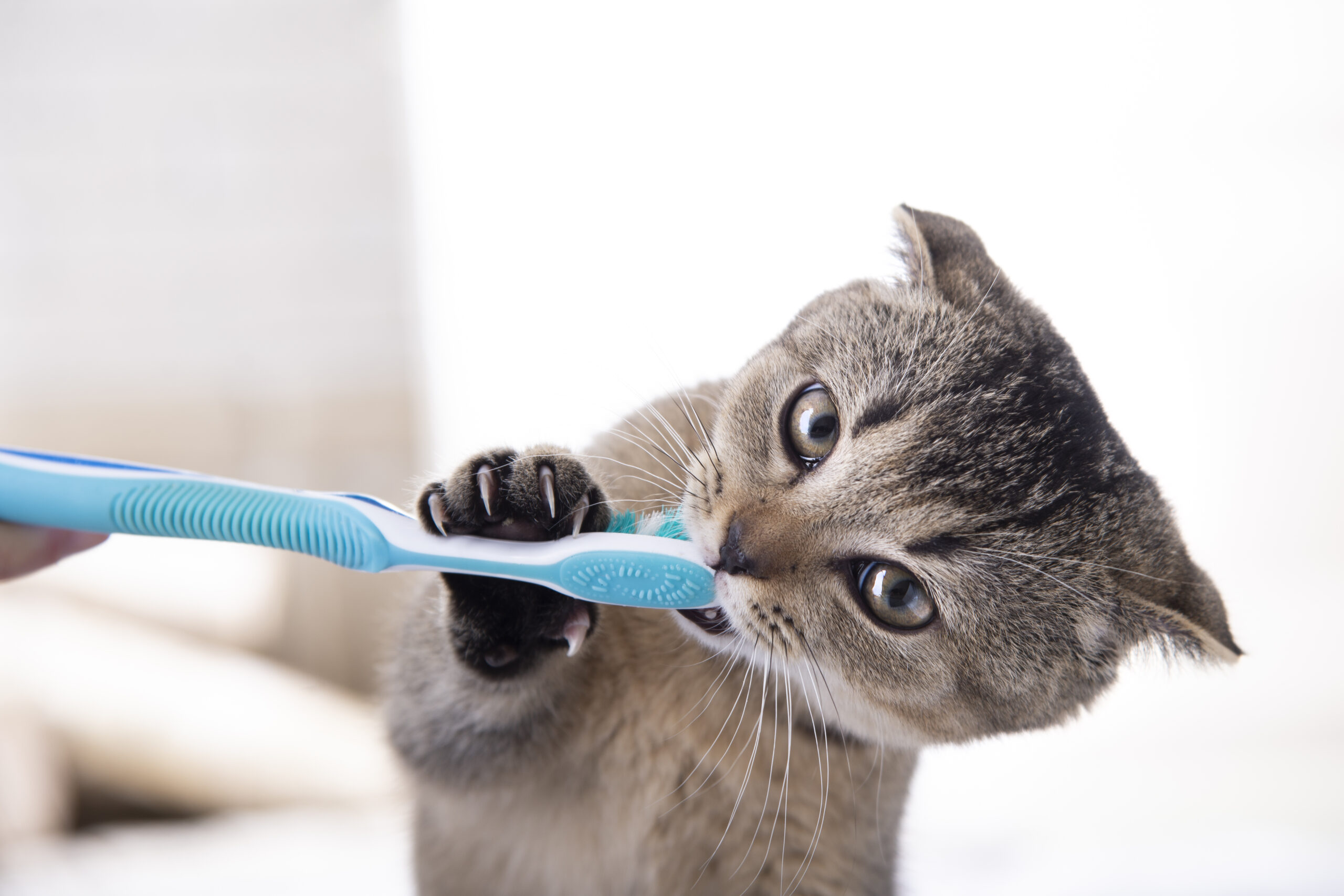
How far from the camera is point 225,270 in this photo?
2.62 meters

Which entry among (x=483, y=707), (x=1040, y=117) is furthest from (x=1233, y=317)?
(x=483, y=707)

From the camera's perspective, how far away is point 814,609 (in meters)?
0.89

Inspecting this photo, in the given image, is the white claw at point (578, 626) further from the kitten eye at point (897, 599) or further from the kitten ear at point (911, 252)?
the kitten ear at point (911, 252)

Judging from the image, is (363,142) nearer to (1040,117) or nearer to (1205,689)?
(1040,117)

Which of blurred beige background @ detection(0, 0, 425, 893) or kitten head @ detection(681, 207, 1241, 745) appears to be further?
blurred beige background @ detection(0, 0, 425, 893)

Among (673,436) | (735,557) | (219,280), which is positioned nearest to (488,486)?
(735,557)

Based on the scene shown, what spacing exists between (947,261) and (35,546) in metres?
1.03

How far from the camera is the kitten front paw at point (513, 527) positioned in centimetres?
74

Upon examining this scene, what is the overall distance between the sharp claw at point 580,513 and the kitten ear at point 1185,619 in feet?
1.87

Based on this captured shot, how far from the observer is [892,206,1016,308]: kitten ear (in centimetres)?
102

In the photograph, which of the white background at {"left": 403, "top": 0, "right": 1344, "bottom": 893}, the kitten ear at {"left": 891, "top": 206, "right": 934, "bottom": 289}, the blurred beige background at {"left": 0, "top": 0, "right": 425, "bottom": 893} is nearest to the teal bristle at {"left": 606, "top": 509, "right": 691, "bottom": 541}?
the kitten ear at {"left": 891, "top": 206, "right": 934, "bottom": 289}

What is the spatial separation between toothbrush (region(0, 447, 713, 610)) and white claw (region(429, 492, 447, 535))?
0.01m

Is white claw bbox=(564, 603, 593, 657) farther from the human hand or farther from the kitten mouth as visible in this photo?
the human hand

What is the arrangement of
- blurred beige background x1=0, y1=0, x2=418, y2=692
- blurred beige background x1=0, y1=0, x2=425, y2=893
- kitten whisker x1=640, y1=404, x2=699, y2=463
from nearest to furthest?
kitten whisker x1=640, y1=404, x2=699, y2=463 < blurred beige background x1=0, y1=0, x2=425, y2=893 < blurred beige background x1=0, y1=0, x2=418, y2=692
